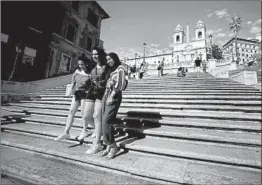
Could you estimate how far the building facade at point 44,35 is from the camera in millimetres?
10930

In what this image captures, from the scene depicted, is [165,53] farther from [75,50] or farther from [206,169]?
[206,169]

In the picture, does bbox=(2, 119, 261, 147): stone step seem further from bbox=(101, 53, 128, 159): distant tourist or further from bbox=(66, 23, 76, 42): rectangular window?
bbox=(66, 23, 76, 42): rectangular window

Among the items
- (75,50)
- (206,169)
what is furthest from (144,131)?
(75,50)

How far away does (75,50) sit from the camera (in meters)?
17.4

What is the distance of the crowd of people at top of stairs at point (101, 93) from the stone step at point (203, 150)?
64cm

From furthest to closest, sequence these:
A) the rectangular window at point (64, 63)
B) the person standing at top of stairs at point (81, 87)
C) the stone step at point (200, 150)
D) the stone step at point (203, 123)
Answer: the rectangular window at point (64, 63)
the person standing at top of stairs at point (81, 87)
the stone step at point (203, 123)
the stone step at point (200, 150)

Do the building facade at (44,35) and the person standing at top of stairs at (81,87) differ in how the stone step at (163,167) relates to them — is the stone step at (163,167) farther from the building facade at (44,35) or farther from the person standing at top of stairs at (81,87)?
the building facade at (44,35)

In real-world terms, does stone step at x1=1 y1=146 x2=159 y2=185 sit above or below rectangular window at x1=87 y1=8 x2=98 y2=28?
below

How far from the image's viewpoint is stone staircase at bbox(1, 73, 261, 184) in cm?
230

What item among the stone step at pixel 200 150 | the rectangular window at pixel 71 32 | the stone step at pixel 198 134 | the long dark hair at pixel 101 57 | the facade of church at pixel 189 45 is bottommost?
the stone step at pixel 200 150

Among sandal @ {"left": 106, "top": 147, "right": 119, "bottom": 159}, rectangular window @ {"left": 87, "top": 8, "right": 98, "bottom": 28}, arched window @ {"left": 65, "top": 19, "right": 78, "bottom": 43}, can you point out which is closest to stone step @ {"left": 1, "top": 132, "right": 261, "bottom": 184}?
sandal @ {"left": 106, "top": 147, "right": 119, "bottom": 159}

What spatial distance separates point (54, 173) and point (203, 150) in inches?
109

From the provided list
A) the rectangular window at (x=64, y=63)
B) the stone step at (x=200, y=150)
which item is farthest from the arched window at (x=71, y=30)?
the stone step at (x=200, y=150)

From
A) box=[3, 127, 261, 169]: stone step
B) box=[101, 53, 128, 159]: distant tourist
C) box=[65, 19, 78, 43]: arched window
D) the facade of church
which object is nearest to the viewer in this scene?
box=[3, 127, 261, 169]: stone step
